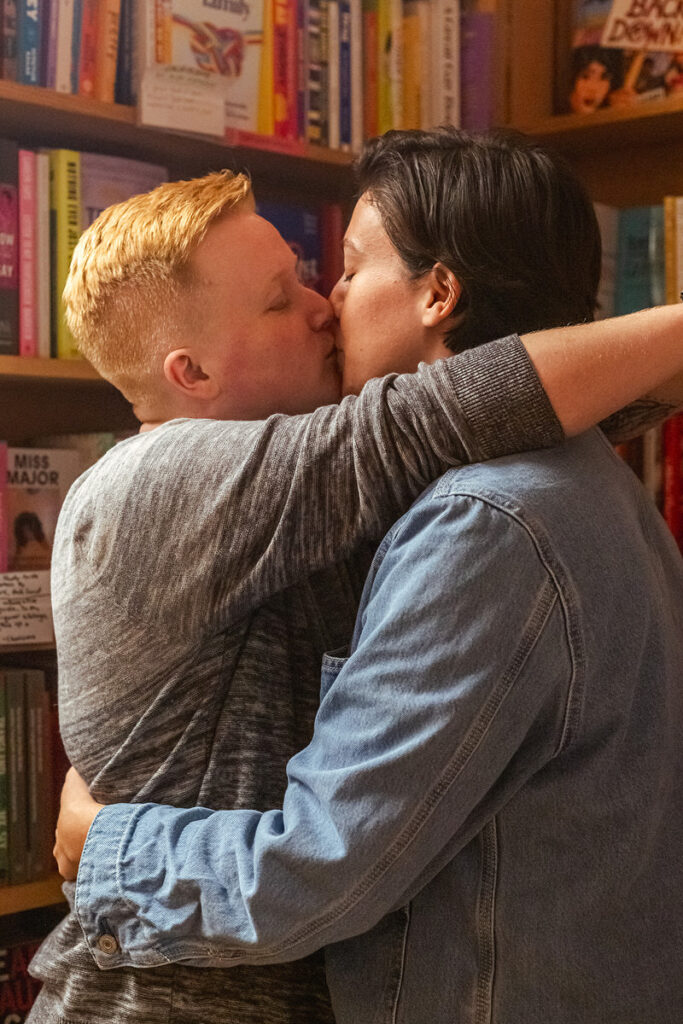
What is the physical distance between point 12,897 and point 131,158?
1.20m

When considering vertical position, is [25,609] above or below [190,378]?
below

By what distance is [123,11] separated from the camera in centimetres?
157

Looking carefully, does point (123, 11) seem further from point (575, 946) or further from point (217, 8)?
point (575, 946)

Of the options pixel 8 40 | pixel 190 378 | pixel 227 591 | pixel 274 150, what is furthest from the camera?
pixel 274 150

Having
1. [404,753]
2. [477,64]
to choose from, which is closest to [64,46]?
[477,64]

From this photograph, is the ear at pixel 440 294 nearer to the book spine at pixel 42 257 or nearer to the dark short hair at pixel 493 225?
the dark short hair at pixel 493 225

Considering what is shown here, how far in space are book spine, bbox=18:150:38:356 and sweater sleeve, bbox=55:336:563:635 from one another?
27.4 inches

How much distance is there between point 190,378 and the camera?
3.70 feet

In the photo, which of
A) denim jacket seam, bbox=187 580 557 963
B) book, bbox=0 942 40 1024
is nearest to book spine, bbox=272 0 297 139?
denim jacket seam, bbox=187 580 557 963

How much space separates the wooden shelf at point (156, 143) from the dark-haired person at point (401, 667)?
0.71m

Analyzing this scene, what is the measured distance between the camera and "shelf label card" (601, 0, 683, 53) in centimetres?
181

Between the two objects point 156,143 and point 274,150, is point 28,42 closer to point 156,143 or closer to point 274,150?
point 156,143

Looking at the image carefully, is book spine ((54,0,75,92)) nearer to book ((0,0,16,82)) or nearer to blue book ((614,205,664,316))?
book ((0,0,16,82))

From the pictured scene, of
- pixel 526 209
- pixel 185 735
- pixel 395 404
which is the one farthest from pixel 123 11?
pixel 185 735
